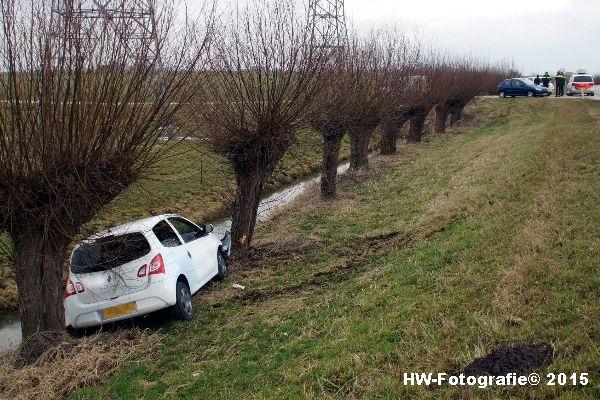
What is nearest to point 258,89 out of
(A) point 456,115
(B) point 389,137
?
(B) point 389,137

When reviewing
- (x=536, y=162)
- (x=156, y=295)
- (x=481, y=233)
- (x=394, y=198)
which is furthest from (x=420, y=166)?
(x=156, y=295)

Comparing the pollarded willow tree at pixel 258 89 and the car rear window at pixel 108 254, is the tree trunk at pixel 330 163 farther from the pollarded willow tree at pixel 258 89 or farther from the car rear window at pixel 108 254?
the car rear window at pixel 108 254

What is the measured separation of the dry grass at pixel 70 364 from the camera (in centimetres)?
644

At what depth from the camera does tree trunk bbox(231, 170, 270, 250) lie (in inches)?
480

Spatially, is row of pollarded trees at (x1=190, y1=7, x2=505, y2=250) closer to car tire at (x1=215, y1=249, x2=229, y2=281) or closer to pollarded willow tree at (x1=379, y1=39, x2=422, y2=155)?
car tire at (x1=215, y1=249, x2=229, y2=281)

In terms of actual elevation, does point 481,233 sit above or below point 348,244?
above

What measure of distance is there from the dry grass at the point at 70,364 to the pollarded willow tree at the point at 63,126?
0.47 meters

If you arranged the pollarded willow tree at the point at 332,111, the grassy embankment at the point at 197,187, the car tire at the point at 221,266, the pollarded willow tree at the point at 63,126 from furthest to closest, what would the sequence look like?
1. the pollarded willow tree at the point at 332,111
2. the grassy embankment at the point at 197,187
3. the car tire at the point at 221,266
4. the pollarded willow tree at the point at 63,126

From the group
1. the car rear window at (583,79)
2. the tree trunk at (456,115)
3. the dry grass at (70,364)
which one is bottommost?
the dry grass at (70,364)

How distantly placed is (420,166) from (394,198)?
6220 millimetres

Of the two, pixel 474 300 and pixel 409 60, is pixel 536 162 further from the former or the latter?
pixel 409 60

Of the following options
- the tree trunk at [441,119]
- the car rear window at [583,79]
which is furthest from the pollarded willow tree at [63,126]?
the car rear window at [583,79]

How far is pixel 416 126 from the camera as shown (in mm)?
30625

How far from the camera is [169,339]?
7.71 m
